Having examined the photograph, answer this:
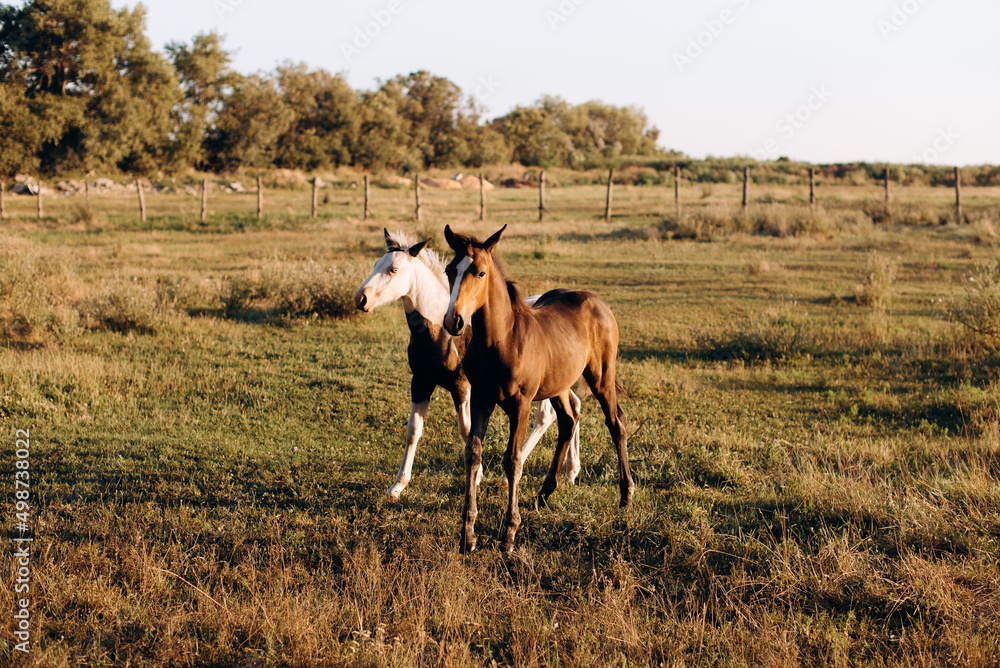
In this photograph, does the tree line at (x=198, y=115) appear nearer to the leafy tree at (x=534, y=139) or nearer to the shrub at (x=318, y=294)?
the leafy tree at (x=534, y=139)

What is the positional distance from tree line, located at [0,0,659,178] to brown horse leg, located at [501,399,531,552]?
31.1 metres

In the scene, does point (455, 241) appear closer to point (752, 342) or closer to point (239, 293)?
point (752, 342)

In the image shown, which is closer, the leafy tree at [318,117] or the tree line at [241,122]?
the tree line at [241,122]

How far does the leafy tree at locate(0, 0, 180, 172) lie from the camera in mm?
28453

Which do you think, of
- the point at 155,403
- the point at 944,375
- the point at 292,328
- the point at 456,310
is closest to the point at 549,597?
the point at 456,310

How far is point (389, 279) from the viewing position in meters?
5.29

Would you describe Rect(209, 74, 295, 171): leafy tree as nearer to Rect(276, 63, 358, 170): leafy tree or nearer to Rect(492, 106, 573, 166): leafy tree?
Rect(276, 63, 358, 170): leafy tree

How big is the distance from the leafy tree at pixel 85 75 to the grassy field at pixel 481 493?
19284mm

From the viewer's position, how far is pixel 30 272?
11.5m

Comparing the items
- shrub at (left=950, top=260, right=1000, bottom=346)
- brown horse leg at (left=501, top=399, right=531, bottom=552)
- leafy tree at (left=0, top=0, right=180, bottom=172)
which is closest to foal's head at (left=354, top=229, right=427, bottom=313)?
brown horse leg at (left=501, top=399, right=531, bottom=552)

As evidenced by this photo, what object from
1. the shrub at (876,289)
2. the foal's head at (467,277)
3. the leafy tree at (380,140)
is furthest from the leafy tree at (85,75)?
the foal's head at (467,277)

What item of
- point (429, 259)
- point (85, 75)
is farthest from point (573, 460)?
point (85, 75)

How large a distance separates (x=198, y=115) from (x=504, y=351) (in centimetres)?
3598

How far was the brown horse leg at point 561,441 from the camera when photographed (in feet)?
16.5
